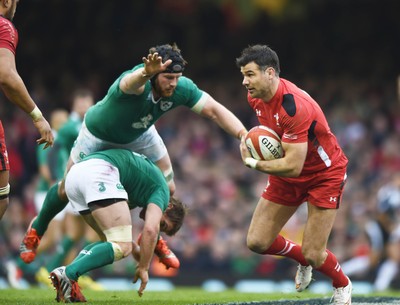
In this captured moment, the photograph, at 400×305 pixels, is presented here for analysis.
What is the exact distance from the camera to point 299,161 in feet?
25.8

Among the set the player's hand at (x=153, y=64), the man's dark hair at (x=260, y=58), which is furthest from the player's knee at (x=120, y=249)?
the man's dark hair at (x=260, y=58)

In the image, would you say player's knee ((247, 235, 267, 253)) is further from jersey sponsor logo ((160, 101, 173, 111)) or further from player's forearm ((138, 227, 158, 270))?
jersey sponsor logo ((160, 101, 173, 111))

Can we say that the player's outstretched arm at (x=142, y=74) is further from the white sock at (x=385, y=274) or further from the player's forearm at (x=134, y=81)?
the white sock at (x=385, y=274)

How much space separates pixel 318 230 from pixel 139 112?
194cm

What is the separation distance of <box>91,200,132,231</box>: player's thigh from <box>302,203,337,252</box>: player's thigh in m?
1.60

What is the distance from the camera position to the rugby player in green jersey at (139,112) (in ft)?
26.7

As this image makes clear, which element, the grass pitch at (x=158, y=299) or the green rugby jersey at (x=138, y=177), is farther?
the grass pitch at (x=158, y=299)

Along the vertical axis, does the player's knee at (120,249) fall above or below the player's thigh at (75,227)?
above

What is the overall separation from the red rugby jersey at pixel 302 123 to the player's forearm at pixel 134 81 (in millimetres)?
1110

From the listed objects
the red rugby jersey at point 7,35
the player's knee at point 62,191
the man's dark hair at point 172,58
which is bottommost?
the player's knee at point 62,191

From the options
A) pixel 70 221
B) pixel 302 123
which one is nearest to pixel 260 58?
pixel 302 123

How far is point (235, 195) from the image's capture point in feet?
57.3

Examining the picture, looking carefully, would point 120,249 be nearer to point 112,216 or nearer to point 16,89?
point 112,216

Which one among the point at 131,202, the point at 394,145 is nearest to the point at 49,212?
the point at 131,202
